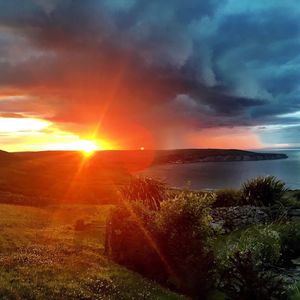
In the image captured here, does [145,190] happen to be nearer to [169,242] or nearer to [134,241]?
[134,241]

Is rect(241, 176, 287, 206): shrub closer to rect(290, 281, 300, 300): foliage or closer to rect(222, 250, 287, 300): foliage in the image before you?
rect(290, 281, 300, 300): foliage

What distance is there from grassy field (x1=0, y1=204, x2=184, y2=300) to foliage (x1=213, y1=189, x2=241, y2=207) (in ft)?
47.9

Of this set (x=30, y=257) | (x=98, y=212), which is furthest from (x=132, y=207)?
(x=98, y=212)

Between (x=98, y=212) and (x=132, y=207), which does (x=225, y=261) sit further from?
(x=98, y=212)

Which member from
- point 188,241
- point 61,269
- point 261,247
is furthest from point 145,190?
point 61,269

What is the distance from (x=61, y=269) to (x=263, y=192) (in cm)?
2400

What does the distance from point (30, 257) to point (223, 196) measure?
77.7ft

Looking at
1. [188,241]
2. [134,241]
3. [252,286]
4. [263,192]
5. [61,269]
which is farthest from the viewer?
[263,192]

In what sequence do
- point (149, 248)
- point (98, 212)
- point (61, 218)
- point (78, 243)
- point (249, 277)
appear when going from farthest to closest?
point (98, 212)
point (61, 218)
point (78, 243)
point (149, 248)
point (249, 277)

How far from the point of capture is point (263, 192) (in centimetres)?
3578

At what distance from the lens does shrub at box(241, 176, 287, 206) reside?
3528 cm

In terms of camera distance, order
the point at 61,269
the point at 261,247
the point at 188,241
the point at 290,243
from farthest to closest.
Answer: the point at 290,243 → the point at 261,247 → the point at 188,241 → the point at 61,269

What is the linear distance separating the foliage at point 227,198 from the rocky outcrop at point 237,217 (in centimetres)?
425

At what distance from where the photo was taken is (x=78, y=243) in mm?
21844
